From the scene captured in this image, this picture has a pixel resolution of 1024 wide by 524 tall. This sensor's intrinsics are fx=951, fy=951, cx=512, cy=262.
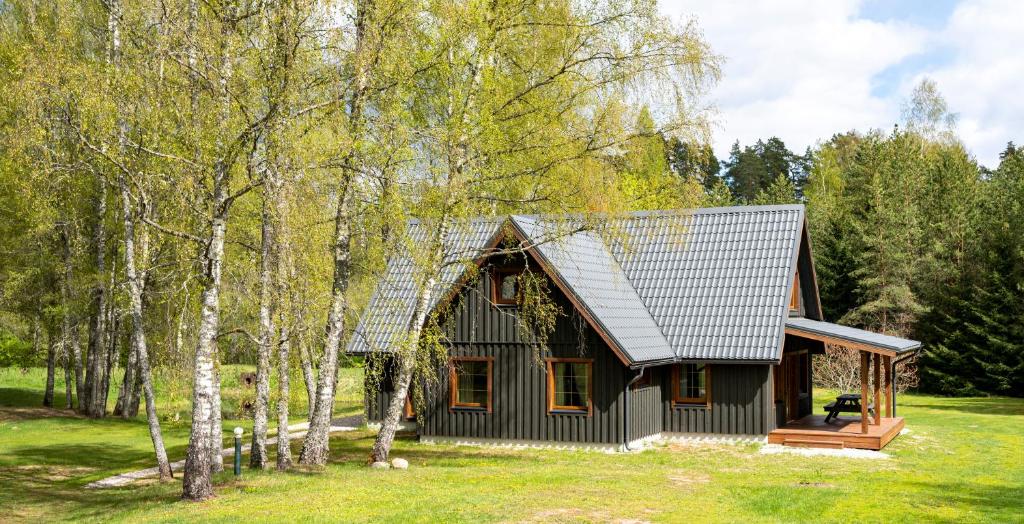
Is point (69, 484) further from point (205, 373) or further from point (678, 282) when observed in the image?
point (678, 282)

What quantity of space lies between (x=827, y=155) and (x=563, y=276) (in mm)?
52329

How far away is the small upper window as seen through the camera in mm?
21750

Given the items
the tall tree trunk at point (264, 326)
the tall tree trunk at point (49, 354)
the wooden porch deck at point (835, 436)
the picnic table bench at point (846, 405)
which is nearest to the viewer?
the tall tree trunk at point (264, 326)

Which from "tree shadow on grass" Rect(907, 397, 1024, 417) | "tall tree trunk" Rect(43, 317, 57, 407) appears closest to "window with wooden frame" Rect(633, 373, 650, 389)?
"tree shadow on grass" Rect(907, 397, 1024, 417)

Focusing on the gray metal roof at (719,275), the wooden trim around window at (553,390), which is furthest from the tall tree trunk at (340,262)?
the gray metal roof at (719,275)

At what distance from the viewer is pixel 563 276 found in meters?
20.2

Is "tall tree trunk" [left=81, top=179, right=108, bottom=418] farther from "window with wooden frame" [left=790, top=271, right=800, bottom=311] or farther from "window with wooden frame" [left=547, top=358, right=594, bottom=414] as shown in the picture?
"window with wooden frame" [left=790, top=271, right=800, bottom=311]

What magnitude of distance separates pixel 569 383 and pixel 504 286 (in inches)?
102

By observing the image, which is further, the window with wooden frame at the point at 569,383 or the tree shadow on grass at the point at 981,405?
the tree shadow on grass at the point at 981,405

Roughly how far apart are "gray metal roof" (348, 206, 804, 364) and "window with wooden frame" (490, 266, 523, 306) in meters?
1.04

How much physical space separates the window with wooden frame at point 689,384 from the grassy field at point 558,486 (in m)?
1.36

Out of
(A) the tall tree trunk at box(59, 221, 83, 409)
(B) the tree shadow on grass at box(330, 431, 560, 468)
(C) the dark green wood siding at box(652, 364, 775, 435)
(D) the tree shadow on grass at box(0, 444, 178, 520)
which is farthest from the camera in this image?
(A) the tall tree trunk at box(59, 221, 83, 409)

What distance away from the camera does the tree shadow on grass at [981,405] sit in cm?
3108

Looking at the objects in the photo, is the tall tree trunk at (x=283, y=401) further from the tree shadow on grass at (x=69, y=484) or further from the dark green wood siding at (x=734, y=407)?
the dark green wood siding at (x=734, y=407)
